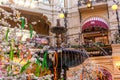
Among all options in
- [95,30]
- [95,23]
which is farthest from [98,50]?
[95,30]

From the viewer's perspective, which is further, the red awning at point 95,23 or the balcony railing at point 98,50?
the red awning at point 95,23

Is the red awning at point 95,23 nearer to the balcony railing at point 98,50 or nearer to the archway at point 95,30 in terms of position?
the archway at point 95,30

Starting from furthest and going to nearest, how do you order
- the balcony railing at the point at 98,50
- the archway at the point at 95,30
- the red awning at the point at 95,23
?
the archway at the point at 95,30
the red awning at the point at 95,23
the balcony railing at the point at 98,50

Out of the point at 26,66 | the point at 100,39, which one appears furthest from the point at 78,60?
the point at 100,39

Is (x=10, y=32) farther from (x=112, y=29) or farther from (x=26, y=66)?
(x=112, y=29)

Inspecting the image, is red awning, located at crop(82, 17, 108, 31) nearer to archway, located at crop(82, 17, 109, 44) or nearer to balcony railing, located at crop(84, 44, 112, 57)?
archway, located at crop(82, 17, 109, 44)

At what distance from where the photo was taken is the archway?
553 inches

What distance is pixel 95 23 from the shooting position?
46.2 ft

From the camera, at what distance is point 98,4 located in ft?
47.3

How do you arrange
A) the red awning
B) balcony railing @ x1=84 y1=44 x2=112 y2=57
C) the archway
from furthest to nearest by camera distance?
the archway
the red awning
balcony railing @ x1=84 y1=44 x2=112 y2=57

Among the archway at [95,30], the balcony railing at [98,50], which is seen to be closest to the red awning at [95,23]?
the archway at [95,30]

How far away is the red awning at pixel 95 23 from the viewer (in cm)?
1395

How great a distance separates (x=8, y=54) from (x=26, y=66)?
0.45 metres

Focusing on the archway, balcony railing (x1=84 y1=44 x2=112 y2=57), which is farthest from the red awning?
balcony railing (x1=84 y1=44 x2=112 y2=57)
